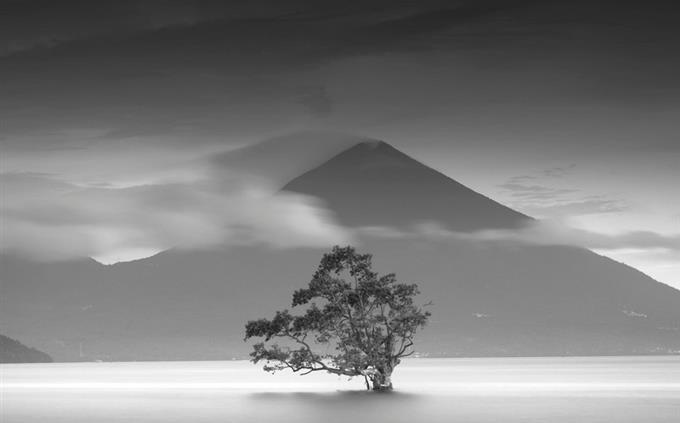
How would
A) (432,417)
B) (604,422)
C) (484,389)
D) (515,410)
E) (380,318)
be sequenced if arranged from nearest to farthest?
1. (604,422)
2. (432,417)
3. (515,410)
4. (380,318)
5. (484,389)

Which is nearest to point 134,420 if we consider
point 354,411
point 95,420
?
point 95,420

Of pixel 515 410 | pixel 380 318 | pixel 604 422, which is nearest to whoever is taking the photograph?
pixel 604 422

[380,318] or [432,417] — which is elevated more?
[380,318]

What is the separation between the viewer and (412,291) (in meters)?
56.0

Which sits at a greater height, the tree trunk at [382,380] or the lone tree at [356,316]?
the lone tree at [356,316]

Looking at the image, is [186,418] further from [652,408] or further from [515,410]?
[652,408]

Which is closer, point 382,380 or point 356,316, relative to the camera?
point 356,316

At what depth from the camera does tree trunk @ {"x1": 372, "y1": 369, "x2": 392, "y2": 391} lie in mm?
58875

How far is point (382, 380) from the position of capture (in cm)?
5988

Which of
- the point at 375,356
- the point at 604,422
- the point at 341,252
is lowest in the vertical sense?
the point at 604,422

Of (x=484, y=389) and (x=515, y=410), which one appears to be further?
(x=484, y=389)

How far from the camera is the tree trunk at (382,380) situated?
193ft

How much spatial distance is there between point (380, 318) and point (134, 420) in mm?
13829

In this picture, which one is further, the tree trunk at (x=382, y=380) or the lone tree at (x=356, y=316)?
the tree trunk at (x=382, y=380)
